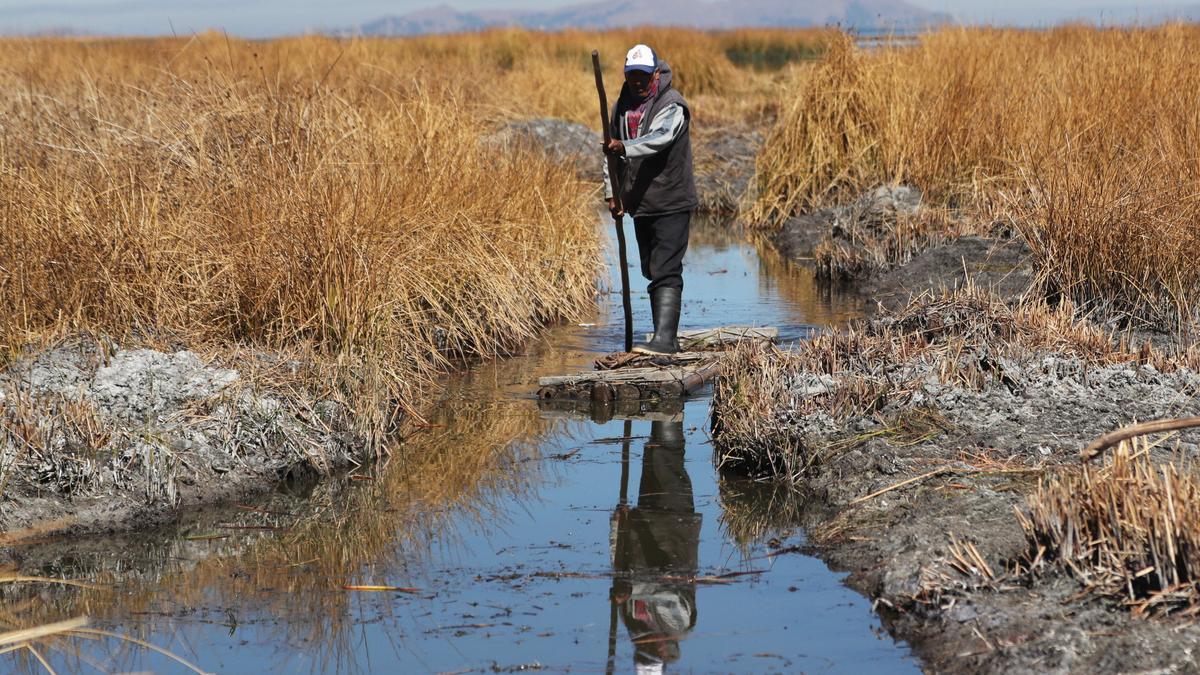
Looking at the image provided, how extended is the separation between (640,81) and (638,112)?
0.19m

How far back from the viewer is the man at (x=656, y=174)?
7750 millimetres

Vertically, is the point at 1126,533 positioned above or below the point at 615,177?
below

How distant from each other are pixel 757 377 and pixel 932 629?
7.67 feet

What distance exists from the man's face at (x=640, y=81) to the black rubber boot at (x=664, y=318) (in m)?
1.21

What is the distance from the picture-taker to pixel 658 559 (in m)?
5.33

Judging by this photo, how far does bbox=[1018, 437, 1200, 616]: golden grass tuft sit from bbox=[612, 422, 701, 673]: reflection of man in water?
121cm

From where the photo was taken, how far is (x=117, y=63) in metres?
18.3

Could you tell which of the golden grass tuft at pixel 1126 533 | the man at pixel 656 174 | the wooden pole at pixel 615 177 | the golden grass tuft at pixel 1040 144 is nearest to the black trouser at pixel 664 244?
the man at pixel 656 174

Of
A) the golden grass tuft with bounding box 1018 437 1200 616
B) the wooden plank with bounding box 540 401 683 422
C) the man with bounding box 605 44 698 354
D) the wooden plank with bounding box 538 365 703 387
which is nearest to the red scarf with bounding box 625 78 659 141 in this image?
the man with bounding box 605 44 698 354

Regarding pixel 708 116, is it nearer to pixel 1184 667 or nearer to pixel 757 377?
pixel 757 377

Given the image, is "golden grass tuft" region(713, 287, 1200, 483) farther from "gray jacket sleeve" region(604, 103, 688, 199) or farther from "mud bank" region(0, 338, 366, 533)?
"mud bank" region(0, 338, 366, 533)

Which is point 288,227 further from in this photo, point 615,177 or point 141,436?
point 615,177

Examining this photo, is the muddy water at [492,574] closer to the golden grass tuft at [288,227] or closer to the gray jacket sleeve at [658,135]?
the golden grass tuft at [288,227]

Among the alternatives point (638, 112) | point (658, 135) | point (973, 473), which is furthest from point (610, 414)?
point (973, 473)
